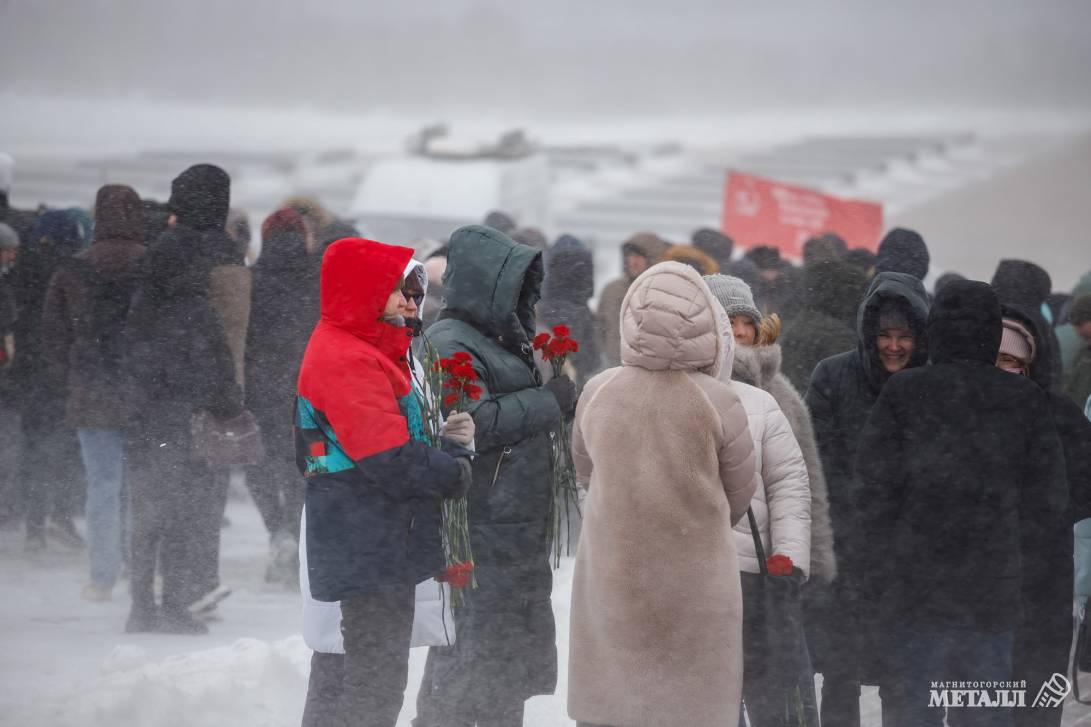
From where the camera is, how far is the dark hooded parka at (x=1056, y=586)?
3520 mm

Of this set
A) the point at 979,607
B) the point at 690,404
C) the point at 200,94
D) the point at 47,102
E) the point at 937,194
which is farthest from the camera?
the point at 200,94

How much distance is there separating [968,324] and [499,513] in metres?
1.39

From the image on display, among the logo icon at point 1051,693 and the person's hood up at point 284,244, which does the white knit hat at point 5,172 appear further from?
the logo icon at point 1051,693

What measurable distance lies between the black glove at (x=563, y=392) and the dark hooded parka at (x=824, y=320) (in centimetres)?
144

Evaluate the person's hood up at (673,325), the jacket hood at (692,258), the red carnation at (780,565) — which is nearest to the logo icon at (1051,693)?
the red carnation at (780,565)

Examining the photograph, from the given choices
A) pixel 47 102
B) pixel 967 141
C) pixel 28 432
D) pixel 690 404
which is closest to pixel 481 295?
pixel 690 404

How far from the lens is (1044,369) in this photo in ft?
12.1

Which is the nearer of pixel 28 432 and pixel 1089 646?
pixel 1089 646

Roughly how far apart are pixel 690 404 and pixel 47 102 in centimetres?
4394

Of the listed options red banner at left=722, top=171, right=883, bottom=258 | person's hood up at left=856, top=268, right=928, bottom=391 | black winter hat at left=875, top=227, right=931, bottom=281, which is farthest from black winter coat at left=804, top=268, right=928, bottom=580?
red banner at left=722, top=171, right=883, bottom=258

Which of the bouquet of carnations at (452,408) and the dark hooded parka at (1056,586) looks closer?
the bouquet of carnations at (452,408)

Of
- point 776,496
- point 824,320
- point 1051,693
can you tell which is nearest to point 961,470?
point 776,496

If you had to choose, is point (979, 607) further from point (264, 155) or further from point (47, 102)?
point (47, 102)

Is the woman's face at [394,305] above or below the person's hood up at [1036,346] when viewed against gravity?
above
